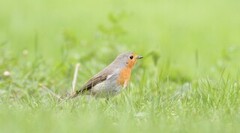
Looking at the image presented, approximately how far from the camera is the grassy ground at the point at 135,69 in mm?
6648

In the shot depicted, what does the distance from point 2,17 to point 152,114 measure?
10.2m

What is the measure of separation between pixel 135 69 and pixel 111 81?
2.87 meters

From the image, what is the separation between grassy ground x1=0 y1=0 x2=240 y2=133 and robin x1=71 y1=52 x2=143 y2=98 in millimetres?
180

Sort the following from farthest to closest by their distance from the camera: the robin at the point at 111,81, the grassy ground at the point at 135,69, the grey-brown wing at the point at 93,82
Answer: the grey-brown wing at the point at 93,82 < the robin at the point at 111,81 < the grassy ground at the point at 135,69

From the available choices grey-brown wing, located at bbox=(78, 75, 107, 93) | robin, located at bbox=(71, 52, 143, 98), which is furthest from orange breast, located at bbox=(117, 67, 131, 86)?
grey-brown wing, located at bbox=(78, 75, 107, 93)

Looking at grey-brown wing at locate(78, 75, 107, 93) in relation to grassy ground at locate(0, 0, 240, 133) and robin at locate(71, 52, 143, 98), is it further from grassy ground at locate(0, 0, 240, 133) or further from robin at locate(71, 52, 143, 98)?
grassy ground at locate(0, 0, 240, 133)

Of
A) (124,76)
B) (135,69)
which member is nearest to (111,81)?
(124,76)

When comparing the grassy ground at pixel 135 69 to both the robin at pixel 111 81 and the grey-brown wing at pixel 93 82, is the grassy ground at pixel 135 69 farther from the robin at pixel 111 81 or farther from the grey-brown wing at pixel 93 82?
the grey-brown wing at pixel 93 82

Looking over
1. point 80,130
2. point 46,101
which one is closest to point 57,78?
point 46,101

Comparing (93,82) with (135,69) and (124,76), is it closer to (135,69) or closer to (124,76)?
(124,76)

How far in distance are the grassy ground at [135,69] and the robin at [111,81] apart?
0.18 meters

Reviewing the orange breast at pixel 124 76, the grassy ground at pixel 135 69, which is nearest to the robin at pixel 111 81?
the orange breast at pixel 124 76

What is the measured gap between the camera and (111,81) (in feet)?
27.3

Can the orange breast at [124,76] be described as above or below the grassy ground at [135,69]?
above
